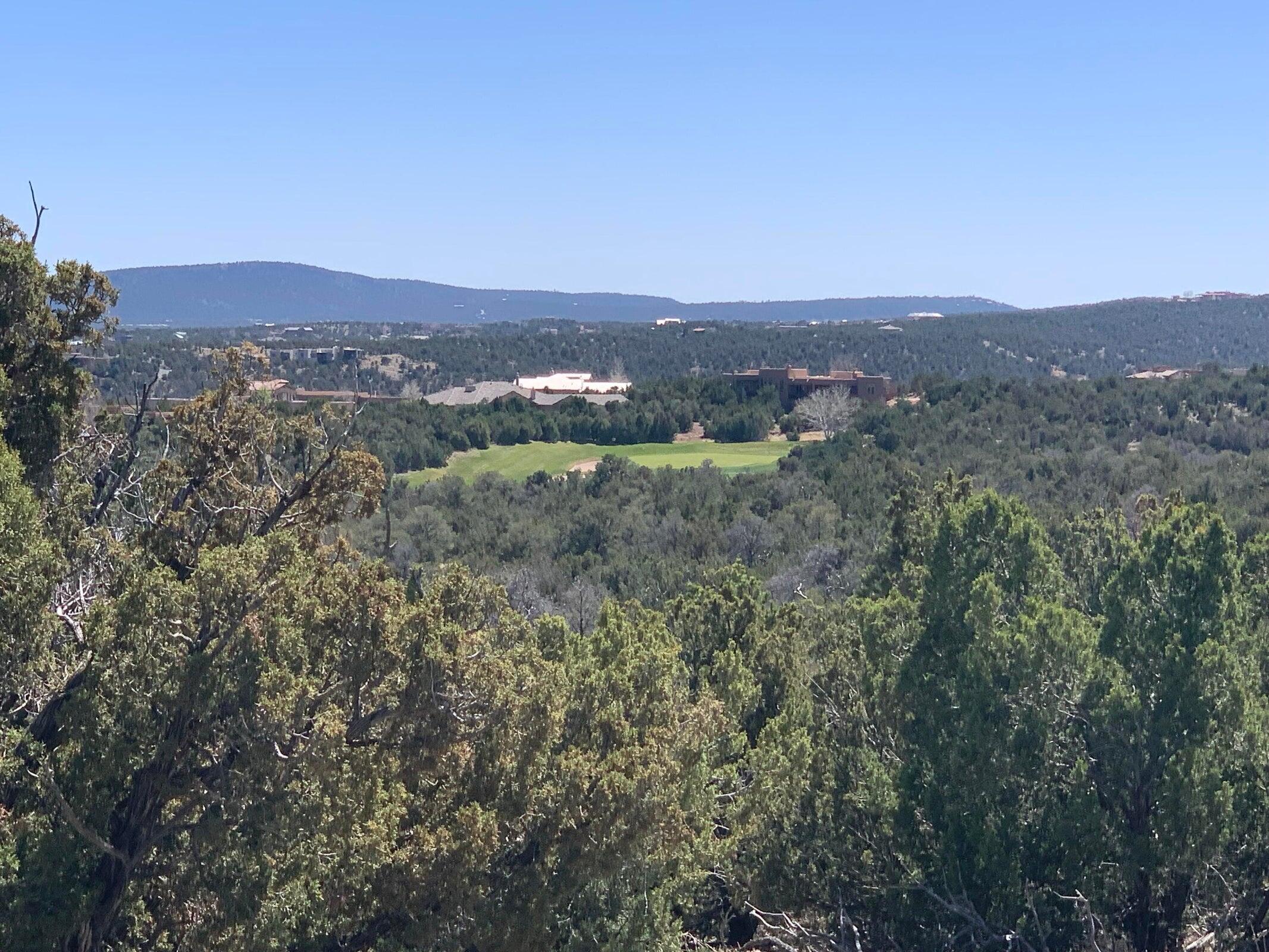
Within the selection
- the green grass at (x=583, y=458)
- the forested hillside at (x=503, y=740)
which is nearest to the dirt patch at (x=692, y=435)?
the green grass at (x=583, y=458)

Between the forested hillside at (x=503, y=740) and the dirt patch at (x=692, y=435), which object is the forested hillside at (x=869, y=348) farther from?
the forested hillside at (x=503, y=740)

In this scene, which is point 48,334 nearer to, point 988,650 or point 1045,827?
point 988,650

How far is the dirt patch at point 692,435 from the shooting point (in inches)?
3110

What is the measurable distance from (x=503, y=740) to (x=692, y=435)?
230 feet

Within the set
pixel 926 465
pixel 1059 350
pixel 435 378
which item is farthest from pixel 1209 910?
pixel 1059 350

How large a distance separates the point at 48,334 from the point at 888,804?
8921 millimetres

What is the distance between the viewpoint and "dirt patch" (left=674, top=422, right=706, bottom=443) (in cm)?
7900

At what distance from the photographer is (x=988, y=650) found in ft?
39.4

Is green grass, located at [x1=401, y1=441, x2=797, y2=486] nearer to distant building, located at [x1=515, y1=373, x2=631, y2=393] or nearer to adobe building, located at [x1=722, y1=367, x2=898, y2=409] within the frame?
adobe building, located at [x1=722, y1=367, x2=898, y2=409]

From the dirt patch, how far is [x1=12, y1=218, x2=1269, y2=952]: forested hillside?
62.2m

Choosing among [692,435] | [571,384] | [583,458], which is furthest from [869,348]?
[583,458]

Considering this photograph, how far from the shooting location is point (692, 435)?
8062 cm

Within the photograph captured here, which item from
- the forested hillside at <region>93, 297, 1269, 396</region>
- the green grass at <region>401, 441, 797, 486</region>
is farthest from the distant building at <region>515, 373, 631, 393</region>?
the green grass at <region>401, 441, 797, 486</region>

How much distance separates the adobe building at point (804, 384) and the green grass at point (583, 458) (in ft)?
56.4
